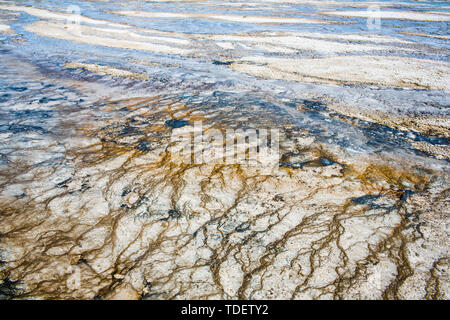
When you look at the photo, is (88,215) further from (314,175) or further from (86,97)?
(86,97)

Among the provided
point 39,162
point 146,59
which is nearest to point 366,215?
point 39,162

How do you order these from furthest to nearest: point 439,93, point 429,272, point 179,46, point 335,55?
point 179,46 → point 335,55 → point 439,93 → point 429,272

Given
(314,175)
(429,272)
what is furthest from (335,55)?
(429,272)

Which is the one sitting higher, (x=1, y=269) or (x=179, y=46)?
(x=179, y=46)

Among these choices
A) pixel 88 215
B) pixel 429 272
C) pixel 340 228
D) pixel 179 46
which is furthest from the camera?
pixel 179 46
